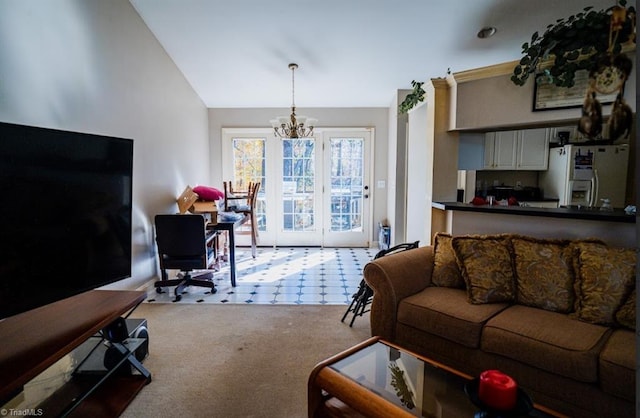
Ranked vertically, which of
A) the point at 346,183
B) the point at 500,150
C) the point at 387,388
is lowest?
the point at 387,388

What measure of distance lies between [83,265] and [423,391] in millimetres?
1809

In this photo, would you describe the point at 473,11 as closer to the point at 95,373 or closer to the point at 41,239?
the point at 41,239

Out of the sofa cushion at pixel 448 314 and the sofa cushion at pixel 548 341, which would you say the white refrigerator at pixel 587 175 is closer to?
the sofa cushion at pixel 548 341

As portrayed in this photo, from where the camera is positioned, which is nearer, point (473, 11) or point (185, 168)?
point (473, 11)

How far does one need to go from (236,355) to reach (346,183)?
12.3 feet

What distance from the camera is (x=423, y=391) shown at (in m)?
1.39

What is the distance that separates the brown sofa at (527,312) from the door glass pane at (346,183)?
321 cm

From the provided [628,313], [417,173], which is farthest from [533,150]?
[628,313]

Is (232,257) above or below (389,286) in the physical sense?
below

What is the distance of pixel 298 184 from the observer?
555 cm

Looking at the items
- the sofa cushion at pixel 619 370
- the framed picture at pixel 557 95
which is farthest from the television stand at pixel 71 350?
the framed picture at pixel 557 95

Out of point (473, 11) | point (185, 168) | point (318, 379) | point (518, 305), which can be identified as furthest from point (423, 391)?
point (185, 168)

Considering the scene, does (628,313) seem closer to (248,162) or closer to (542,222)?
(542,222)

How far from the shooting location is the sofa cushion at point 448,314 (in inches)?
70.1
